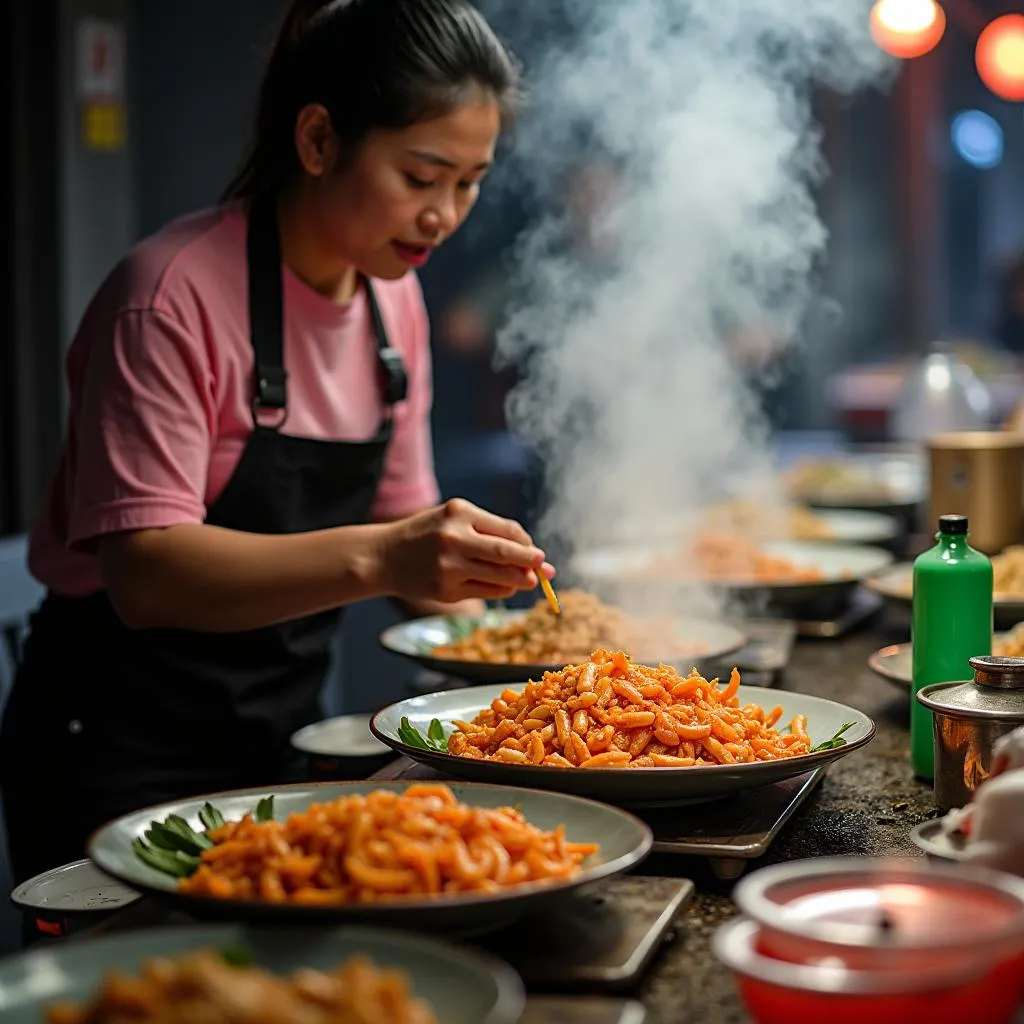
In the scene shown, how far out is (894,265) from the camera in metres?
11.3

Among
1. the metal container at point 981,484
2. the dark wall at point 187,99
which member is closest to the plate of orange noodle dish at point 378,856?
the metal container at point 981,484

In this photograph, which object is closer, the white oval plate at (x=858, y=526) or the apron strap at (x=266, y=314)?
the apron strap at (x=266, y=314)

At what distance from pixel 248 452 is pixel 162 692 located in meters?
0.45

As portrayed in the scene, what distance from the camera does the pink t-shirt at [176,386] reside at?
2.20 metres

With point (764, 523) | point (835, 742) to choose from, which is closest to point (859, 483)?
point (764, 523)

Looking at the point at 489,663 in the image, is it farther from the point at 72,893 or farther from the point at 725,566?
the point at 725,566

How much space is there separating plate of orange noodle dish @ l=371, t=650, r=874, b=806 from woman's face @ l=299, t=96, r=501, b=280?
35.8 inches

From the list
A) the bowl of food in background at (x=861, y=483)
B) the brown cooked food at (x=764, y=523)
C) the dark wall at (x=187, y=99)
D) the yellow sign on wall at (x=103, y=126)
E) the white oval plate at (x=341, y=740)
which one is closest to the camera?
the white oval plate at (x=341, y=740)

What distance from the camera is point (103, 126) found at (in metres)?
4.70

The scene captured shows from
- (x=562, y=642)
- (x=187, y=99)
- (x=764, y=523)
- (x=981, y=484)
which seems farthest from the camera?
(x=187, y=99)

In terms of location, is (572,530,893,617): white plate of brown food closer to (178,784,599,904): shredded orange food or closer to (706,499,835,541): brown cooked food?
(706,499,835,541): brown cooked food

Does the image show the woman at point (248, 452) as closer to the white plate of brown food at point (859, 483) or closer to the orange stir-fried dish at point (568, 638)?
the orange stir-fried dish at point (568, 638)

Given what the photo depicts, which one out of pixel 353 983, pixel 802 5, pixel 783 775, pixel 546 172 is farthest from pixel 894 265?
pixel 353 983

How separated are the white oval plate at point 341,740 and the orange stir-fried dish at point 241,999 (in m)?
1.23
